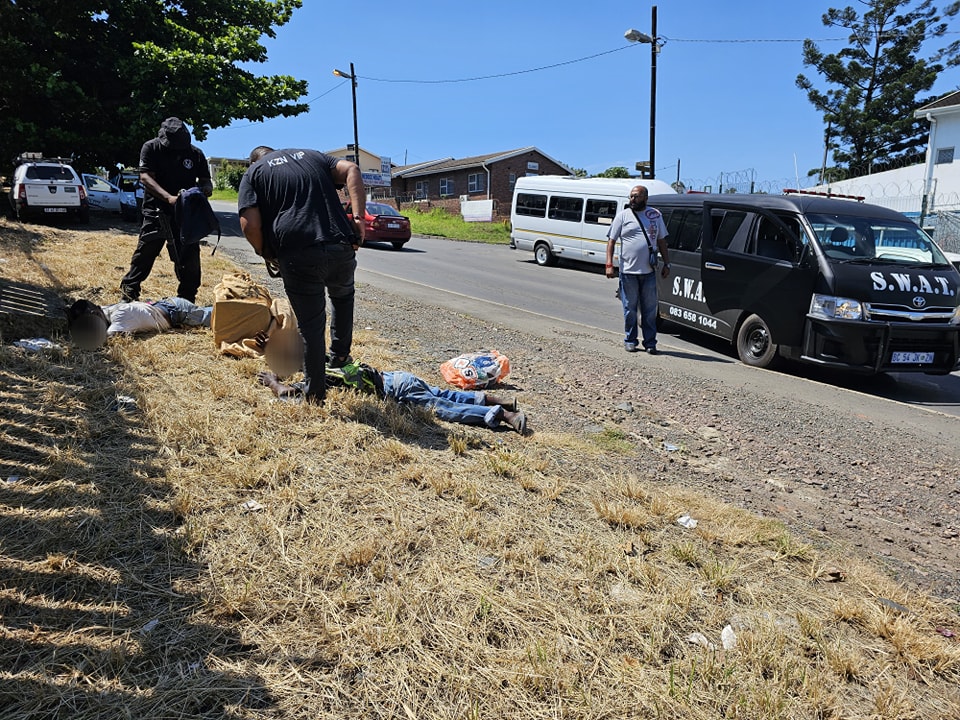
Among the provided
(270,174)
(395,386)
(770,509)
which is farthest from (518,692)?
(270,174)

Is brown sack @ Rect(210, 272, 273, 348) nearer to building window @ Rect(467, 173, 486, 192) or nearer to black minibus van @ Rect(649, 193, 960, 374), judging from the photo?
black minibus van @ Rect(649, 193, 960, 374)

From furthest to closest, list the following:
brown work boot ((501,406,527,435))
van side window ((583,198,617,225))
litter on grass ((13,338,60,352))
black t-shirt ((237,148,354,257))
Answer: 1. van side window ((583,198,617,225))
2. litter on grass ((13,338,60,352))
3. brown work boot ((501,406,527,435))
4. black t-shirt ((237,148,354,257))

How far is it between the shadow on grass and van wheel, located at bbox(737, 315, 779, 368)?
251 inches

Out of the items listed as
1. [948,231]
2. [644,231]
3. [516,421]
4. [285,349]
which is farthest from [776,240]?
[948,231]

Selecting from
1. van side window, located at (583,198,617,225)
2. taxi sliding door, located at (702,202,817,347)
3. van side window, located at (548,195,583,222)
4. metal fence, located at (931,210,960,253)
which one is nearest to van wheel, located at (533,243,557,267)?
van side window, located at (548,195,583,222)

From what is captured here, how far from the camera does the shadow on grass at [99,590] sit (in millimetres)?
2004

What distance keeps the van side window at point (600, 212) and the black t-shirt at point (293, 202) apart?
1473cm

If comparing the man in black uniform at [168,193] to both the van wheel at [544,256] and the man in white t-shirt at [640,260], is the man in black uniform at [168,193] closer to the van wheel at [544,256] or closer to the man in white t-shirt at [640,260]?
the man in white t-shirt at [640,260]

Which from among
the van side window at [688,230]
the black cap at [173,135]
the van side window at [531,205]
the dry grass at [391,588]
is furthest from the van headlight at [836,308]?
the van side window at [531,205]

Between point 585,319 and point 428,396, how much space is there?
6.16m

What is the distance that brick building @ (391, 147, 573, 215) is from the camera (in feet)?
151

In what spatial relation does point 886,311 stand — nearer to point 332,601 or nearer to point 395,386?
point 395,386

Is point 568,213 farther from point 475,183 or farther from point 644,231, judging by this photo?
point 475,183

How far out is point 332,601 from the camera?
249 centimetres
